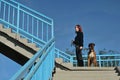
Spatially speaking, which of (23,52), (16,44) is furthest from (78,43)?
(16,44)

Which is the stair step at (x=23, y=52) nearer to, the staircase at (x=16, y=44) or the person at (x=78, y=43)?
the staircase at (x=16, y=44)

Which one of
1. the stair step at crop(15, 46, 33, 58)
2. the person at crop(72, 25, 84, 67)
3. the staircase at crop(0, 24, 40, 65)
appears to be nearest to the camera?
the person at crop(72, 25, 84, 67)

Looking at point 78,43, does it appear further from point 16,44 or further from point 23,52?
point 16,44

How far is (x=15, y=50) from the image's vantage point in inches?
603

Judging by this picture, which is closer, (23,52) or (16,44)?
(23,52)

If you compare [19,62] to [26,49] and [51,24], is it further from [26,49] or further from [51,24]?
[51,24]

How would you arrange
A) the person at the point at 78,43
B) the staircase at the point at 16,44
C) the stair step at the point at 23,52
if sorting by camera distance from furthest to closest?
the stair step at the point at 23,52, the staircase at the point at 16,44, the person at the point at 78,43

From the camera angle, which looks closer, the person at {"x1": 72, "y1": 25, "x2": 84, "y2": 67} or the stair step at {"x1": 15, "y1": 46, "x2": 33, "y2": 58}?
the person at {"x1": 72, "y1": 25, "x2": 84, "y2": 67}

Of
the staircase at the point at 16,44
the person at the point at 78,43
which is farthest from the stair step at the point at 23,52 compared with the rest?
the person at the point at 78,43

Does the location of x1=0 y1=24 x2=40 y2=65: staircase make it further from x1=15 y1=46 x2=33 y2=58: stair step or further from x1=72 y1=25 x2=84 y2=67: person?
x1=72 y1=25 x2=84 y2=67: person

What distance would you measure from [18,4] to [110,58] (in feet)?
17.2

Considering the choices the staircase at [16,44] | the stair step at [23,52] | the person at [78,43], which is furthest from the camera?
the stair step at [23,52]

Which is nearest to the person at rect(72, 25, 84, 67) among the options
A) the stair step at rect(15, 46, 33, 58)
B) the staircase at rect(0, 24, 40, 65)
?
the staircase at rect(0, 24, 40, 65)

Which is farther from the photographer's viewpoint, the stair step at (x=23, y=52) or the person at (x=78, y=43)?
the stair step at (x=23, y=52)
